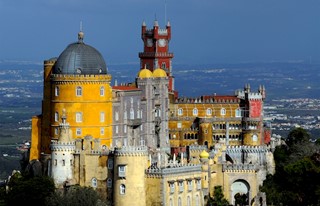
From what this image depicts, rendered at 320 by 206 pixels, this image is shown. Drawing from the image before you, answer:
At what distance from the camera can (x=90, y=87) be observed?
380 feet

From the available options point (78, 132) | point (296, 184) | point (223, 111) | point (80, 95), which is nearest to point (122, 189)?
point (78, 132)

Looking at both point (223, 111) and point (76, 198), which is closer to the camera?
point (76, 198)

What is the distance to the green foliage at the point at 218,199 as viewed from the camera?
4277 inches

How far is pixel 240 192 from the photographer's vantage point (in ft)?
370

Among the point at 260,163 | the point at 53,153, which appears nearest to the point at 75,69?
the point at 53,153

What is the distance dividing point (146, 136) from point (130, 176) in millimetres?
23139

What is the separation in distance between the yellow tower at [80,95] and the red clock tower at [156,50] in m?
25.3

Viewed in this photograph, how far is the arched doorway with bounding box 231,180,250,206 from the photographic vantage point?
Answer: 366ft

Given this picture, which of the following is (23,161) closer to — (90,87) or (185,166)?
(90,87)

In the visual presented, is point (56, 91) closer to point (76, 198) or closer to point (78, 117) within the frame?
point (78, 117)

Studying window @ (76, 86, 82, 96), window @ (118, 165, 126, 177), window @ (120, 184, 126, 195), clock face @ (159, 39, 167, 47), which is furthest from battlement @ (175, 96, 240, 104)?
window @ (120, 184, 126, 195)

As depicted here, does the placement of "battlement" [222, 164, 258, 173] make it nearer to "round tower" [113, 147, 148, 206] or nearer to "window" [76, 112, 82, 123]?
"round tower" [113, 147, 148, 206]

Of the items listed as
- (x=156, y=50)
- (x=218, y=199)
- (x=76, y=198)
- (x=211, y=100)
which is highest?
(x=156, y=50)

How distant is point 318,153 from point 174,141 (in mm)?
20950
